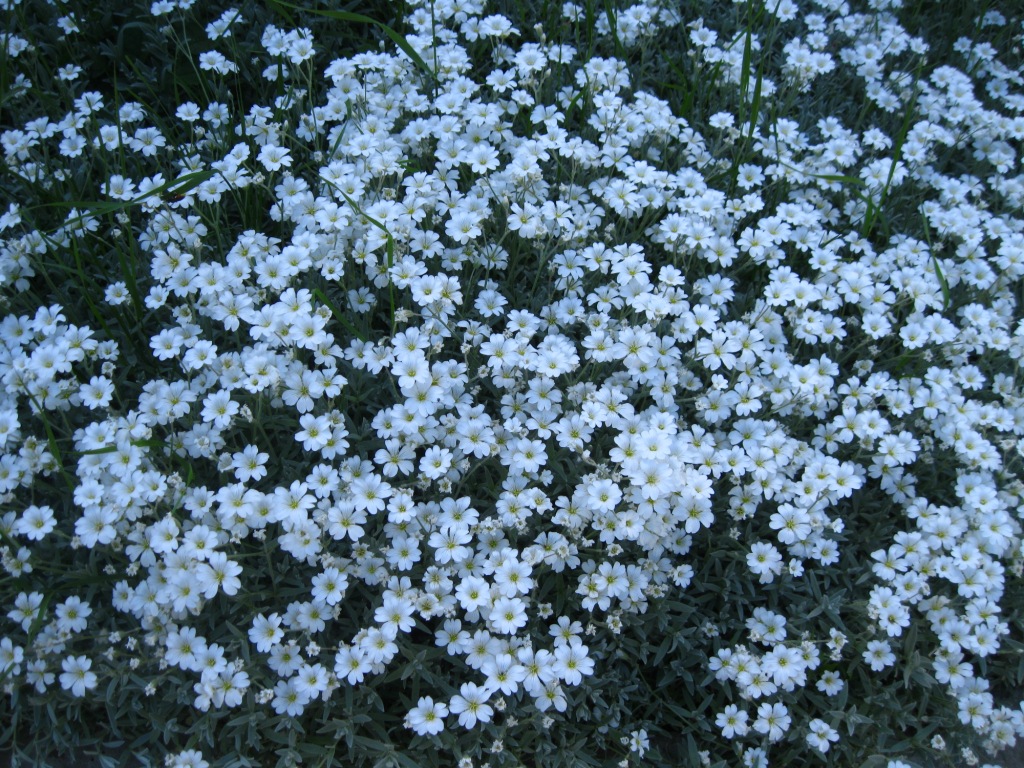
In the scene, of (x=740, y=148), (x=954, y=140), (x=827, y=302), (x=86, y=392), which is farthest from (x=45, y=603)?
(x=954, y=140)

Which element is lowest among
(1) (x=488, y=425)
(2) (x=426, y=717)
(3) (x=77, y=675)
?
(3) (x=77, y=675)

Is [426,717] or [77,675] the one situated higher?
[426,717]

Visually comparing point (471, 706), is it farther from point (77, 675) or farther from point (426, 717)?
point (77, 675)

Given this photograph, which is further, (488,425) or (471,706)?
(488,425)

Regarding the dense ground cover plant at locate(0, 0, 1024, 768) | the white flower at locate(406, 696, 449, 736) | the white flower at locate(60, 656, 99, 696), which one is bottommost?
the white flower at locate(60, 656, 99, 696)

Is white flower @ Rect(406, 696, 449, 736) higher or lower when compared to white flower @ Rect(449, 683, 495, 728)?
lower

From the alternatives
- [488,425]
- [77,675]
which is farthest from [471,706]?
[77,675]

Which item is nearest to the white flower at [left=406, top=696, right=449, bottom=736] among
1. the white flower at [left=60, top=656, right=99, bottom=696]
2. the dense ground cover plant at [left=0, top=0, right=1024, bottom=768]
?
the dense ground cover plant at [left=0, top=0, right=1024, bottom=768]

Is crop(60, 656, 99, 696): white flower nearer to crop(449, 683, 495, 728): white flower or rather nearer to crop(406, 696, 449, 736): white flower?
crop(406, 696, 449, 736): white flower

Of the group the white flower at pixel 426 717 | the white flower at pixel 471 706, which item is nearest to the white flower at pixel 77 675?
the white flower at pixel 426 717
